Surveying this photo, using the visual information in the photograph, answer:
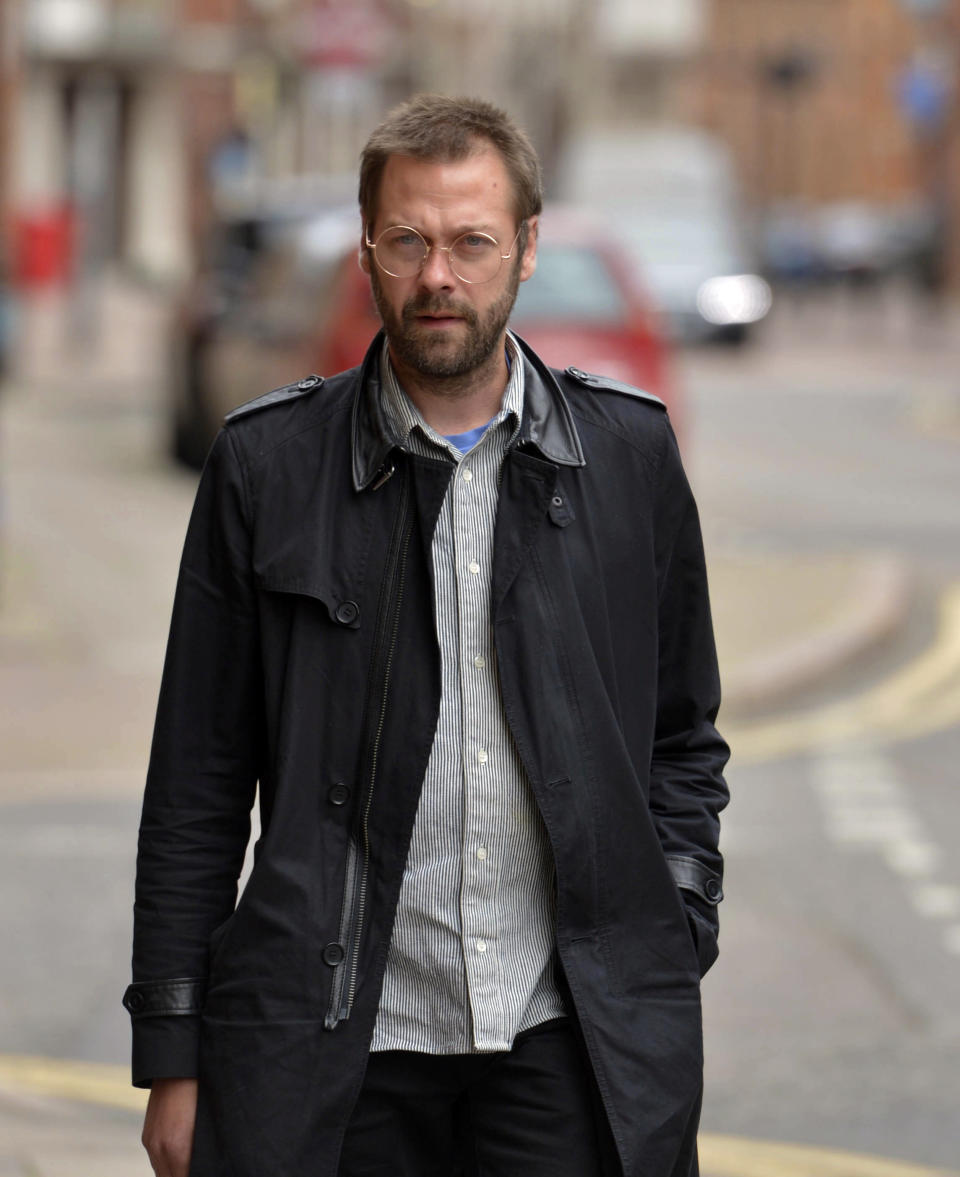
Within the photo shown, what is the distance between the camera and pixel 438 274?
2.64 meters

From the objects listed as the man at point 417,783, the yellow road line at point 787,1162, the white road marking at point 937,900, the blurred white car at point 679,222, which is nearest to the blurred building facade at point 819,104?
the blurred white car at point 679,222

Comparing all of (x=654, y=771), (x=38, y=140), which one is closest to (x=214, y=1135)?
(x=654, y=771)

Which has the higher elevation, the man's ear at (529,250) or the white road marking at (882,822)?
the man's ear at (529,250)

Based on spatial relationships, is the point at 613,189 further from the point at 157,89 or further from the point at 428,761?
the point at 428,761

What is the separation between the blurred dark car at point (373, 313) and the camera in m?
12.1

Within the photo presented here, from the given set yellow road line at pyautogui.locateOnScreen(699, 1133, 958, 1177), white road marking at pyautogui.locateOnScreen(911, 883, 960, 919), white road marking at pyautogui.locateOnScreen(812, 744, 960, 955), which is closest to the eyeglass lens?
yellow road line at pyautogui.locateOnScreen(699, 1133, 958, 1177)

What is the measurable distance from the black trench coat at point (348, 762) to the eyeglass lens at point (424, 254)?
15cm

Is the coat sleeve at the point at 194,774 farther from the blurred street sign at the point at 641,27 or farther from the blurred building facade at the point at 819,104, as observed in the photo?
the blurred building facade at the point at 819,104

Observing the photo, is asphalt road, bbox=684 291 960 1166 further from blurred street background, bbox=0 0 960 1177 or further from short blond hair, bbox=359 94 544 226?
short blond hair, bbox=359 94 544 226

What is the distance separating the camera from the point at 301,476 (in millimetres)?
2693

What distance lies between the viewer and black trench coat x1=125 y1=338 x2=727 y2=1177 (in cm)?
262

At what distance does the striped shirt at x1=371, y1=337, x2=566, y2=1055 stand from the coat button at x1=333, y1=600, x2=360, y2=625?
0.09 metres

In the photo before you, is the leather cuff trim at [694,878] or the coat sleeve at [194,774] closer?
the coat sleeve at [194,774]

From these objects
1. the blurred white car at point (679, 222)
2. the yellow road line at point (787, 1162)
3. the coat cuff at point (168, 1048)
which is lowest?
the yellow road line at point (787, 1162)
